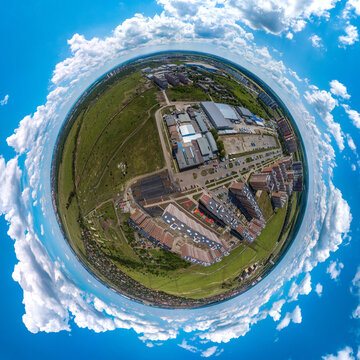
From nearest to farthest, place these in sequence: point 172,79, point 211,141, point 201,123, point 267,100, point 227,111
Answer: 1. point 211,141
2. point 201,123
3. point 172,79
4. point 227,111
5. point 267,100

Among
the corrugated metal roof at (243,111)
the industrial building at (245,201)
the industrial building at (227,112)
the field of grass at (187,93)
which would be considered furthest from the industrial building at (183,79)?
the industrial building at (245,201)

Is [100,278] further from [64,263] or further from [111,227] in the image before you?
[111,227]

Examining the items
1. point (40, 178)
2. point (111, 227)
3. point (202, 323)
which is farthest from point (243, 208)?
point (40, 178)

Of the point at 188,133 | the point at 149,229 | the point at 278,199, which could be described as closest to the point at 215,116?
the point at 188,133

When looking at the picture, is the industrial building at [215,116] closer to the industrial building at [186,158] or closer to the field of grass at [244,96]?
the industrial building at [186,158]

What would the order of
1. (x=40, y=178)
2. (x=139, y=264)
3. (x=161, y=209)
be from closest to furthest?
(x=161, y=209) → (x=139, y=264) → (x=40, y=178)

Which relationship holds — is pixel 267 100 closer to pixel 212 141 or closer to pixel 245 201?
pixel 212 141
